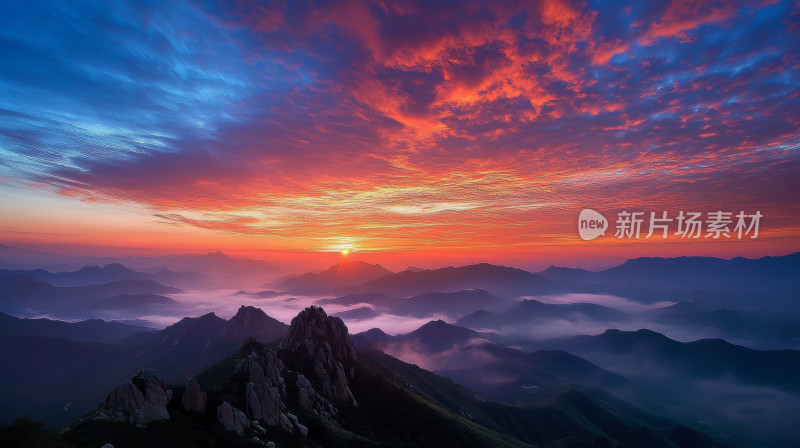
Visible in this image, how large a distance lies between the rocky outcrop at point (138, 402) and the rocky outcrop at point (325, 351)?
47110 mm

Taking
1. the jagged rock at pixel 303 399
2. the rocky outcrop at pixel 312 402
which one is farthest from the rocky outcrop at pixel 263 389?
the rocky outcrop at pixel 312 402

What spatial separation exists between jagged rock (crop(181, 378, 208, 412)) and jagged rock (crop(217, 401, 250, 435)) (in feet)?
12.9

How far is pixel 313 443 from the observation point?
84.8 meters

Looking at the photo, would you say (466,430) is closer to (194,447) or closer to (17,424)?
(194,447)

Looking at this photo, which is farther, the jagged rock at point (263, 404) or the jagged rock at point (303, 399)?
the jagged rock at point (303, 399)

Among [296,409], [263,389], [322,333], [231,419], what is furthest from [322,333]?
[231,419]

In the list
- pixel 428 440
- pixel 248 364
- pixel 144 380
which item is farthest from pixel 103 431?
pixel 428 440

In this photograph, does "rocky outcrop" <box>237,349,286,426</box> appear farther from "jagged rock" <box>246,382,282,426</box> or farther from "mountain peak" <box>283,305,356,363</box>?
"mountain peak" <box>283,305,356,363</box>

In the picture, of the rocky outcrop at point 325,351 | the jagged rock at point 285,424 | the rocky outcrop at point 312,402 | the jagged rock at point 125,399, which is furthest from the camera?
the rocky outcrop at point 325,351

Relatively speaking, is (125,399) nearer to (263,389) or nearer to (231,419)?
(231,419)

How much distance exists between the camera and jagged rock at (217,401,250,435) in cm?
7150

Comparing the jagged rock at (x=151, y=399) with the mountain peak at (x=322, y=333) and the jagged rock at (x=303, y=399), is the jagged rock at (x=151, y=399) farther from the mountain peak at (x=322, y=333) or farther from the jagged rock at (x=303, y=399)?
the mountain peak at (x=322, y=333)

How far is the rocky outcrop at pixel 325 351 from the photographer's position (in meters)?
131

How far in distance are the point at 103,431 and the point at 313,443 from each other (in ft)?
148
